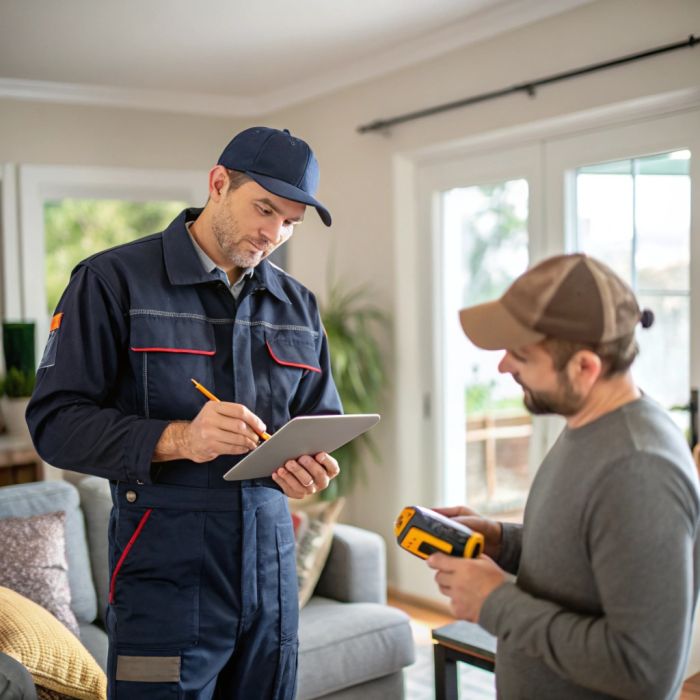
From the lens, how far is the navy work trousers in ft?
5.43

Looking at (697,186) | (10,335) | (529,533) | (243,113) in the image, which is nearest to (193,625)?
(529,533)

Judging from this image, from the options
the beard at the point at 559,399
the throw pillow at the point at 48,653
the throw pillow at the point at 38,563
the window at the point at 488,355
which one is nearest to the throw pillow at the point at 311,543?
the throw pillow at the point at 38,563

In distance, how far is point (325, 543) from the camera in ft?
10.1

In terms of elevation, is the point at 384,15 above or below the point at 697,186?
above

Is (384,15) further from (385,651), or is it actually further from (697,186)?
(385,651)

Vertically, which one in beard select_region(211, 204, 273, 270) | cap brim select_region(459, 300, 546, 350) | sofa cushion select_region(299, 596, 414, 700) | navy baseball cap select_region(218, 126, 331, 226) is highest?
navy baseball cap select_region(218, 126, 331, 226)

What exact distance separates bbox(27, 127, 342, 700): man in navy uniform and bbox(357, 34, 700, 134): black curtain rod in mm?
1786

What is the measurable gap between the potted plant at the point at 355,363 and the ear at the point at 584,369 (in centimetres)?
291

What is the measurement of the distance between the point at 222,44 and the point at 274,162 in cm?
250

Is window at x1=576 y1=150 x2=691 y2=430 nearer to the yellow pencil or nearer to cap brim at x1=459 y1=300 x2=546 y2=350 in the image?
the yellow pencil

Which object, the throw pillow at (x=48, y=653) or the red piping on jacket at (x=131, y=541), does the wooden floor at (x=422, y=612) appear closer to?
the throw pillow at (x=48, y=653)

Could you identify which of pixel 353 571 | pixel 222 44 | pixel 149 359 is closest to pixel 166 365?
pixel 149 359

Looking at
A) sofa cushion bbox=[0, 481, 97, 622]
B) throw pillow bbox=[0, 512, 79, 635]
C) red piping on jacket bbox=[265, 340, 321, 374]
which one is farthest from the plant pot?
red piping on jacket bbox=[265, 340, 321, 374]

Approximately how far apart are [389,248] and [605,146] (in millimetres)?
Result: 1277
